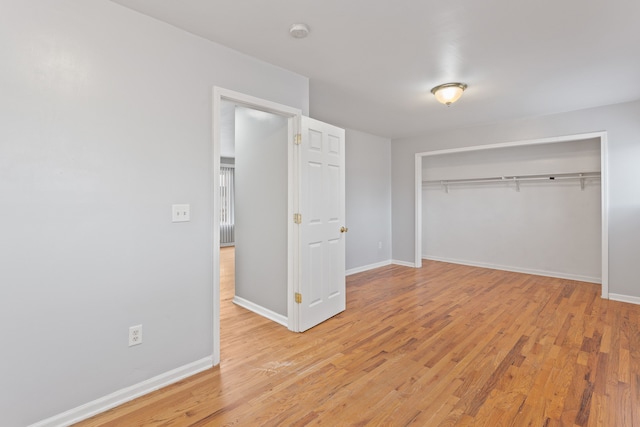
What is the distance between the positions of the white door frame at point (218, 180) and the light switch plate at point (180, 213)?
19 cm

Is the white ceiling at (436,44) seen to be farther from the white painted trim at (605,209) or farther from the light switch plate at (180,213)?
the light switch plate at (180,213)

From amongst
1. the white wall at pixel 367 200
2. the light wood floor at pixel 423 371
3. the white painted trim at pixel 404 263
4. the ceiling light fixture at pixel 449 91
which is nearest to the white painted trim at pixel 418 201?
the white painted trim at pixel 404 263

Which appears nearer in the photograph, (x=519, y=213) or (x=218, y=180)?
(x=218, y=180)

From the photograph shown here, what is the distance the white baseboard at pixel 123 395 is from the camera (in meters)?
1.75

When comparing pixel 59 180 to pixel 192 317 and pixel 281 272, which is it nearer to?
pixel 192 317

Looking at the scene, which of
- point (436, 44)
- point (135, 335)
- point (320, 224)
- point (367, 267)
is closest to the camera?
point (135, 335)

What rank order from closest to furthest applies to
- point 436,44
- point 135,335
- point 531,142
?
point 135,335 < point 436,44 < point 531,142

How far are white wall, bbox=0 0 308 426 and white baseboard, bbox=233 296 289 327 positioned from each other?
0.93 m

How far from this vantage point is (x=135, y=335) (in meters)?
2.01

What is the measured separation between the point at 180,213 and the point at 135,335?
84 centimetres

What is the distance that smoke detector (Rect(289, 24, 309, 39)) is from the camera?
7.03 feet

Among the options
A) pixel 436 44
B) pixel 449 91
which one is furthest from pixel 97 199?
pixel 449 91

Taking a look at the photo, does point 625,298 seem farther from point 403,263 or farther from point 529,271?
point 403,263

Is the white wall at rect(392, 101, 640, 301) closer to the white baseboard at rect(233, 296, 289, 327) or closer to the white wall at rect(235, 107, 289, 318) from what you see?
the white wall at rect(235, 107, 289, 318)
